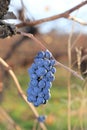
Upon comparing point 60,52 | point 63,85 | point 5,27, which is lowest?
point 63,85

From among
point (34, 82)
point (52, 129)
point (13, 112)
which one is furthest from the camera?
point (13, 112)

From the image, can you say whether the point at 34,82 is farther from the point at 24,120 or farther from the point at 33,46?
the point at 33,46

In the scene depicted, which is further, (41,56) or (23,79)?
(23,79)

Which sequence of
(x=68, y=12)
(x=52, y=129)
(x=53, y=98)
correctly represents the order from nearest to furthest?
1. (x=68, y=12)
2. (x=52, y=129)
3. (x=53, y=98)

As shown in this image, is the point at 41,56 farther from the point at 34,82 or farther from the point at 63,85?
the point at 63,85

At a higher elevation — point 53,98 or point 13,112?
point 13,112

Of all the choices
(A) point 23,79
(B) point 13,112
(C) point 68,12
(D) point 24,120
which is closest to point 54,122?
(D) point 24,120
